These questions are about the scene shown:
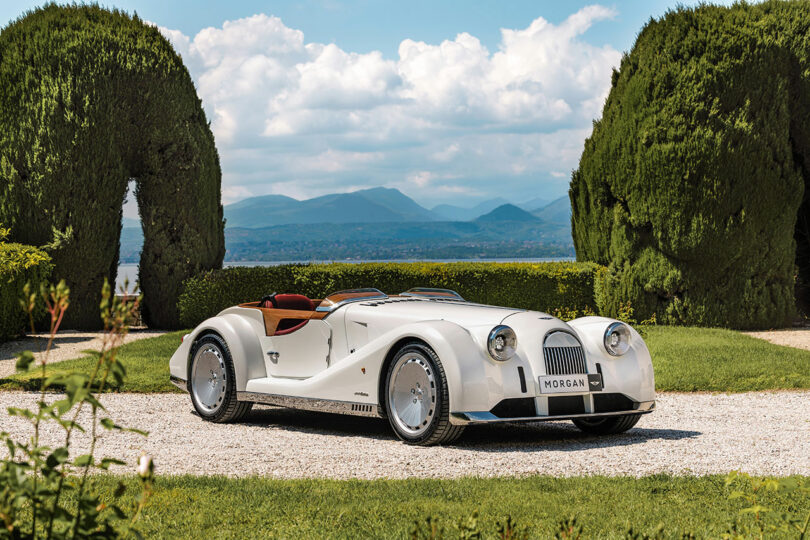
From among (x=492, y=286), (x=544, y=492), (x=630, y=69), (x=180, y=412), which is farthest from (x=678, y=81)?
(x=544, y=492)

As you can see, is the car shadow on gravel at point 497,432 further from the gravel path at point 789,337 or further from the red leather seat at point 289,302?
the gravel path at point 789,337

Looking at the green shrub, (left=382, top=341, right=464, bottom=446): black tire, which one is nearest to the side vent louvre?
(left=382, top=341, right=464, bottom=446): black tire

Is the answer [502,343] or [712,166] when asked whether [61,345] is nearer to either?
[502,343]

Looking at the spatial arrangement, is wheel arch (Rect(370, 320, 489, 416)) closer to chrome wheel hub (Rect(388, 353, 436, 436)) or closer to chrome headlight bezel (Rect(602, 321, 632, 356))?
chrome wheel hub (Rect(388, 353, 436, 436))

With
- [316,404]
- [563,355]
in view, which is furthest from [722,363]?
[316,404]

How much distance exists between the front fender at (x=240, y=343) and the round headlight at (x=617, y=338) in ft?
11.1

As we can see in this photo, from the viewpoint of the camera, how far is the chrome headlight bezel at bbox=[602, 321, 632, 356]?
294 inches

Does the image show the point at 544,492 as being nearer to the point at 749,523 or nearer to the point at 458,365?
the point at 749,523

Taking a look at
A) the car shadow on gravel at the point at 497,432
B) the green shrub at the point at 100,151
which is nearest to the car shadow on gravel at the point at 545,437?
the car shadow on gravel at the point at 497,432

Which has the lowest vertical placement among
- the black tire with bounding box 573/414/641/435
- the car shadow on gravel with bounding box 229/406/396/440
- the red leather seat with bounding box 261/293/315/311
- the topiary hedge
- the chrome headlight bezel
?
the car shadow on gravel with bounding box 229/406/396/440

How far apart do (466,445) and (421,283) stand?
1090 centimetres

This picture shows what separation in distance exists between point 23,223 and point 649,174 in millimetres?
12717

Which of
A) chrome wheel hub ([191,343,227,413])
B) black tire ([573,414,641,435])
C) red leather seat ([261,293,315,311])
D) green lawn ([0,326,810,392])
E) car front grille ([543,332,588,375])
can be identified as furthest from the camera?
green lawn ([0,326,810,392])

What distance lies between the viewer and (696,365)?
11.8 m
